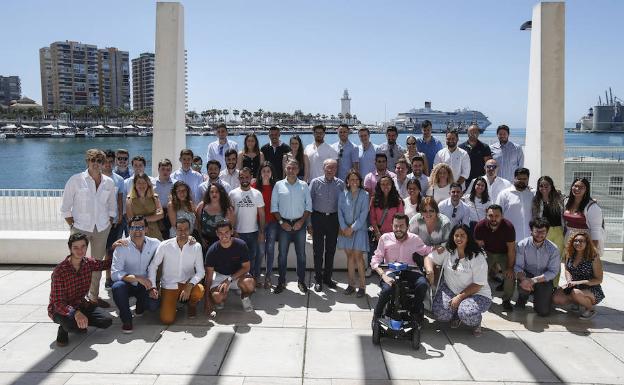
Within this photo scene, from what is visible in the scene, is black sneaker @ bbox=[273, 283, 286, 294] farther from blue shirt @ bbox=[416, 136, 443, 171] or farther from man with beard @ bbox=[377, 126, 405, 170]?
blue shirt @ bbox=[416, 136, 443, 171]

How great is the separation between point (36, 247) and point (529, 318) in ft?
22.1

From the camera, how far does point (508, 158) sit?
24.9 ft

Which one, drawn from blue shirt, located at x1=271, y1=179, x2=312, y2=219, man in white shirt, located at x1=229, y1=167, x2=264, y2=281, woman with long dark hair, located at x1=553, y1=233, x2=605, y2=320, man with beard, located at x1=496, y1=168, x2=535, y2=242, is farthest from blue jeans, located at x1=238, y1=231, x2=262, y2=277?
woman with long dark hair, located at x1=553, y1=233, x2=605, y2=320

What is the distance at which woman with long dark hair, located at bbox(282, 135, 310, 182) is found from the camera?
714cm

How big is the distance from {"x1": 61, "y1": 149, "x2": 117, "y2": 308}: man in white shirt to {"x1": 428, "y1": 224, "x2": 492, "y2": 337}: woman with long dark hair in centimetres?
390

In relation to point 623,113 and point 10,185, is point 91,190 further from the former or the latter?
point 623,113

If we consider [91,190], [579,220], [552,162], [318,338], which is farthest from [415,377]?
[552,162]

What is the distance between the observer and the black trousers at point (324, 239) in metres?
6.36

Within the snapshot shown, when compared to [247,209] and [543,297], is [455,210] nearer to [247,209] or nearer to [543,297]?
[543,297]

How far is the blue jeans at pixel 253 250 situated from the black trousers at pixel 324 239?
749 mm

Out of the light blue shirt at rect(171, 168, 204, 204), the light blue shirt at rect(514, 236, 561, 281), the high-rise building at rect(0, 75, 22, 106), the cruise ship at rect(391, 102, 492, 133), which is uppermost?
the high-rise building at rect(0, 75, 22, 106)

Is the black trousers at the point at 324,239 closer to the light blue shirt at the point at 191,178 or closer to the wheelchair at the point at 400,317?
the wheelchair at the point at 400,317

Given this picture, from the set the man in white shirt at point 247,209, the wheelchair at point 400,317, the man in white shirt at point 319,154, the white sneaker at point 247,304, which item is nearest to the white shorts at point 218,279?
the white sneaker at point 247,304

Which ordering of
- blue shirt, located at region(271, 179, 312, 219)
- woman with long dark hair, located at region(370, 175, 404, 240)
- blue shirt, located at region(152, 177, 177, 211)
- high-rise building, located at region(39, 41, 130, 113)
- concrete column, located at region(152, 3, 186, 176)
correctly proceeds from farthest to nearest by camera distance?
high-rise building, located at region(39, 41, 130, 113) → concrete column, located at region(152, 3, 186, 176) → blue shirt, located at region(152, 177, 177, 211) → blue shirt, located at region(271, 179, 312, 219) → woman with long dark hair, located at region(370, 175, 404, 240)
